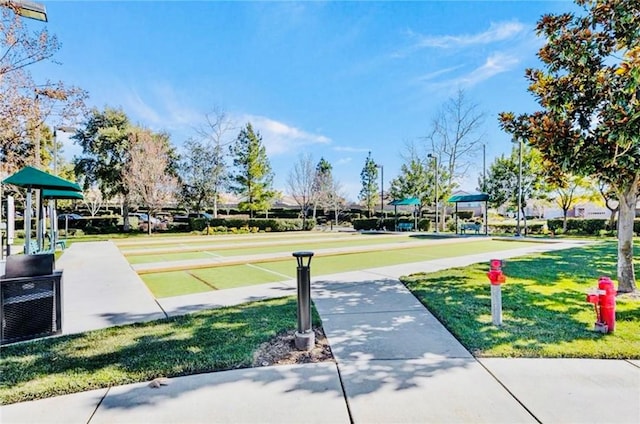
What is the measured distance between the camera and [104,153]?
82.7 ft

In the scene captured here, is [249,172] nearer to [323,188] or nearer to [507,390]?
[323,188]

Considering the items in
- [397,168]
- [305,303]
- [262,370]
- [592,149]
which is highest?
[397,168]

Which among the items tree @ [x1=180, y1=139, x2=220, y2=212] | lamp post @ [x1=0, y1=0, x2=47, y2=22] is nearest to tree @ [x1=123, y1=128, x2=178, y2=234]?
tree @ [x1=180, y1=139, x2=220, y2=212]

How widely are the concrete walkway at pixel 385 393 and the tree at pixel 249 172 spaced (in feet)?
92.2

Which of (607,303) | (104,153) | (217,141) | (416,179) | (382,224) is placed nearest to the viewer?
(607,303)

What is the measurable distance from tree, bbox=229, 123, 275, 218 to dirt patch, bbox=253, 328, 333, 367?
27697mm

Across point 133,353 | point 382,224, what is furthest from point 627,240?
point 382,224

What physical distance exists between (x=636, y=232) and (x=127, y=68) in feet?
86.7

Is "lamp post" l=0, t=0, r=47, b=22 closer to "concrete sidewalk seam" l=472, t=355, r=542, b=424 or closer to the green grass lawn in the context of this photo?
the green grass lawn

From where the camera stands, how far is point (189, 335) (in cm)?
375

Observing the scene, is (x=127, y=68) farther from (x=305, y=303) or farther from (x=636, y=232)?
(x=636, y=232)

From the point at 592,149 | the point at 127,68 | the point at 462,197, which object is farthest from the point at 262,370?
the point at 462,197

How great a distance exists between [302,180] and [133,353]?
30257 mm

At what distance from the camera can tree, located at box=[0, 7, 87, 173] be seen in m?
6.29
